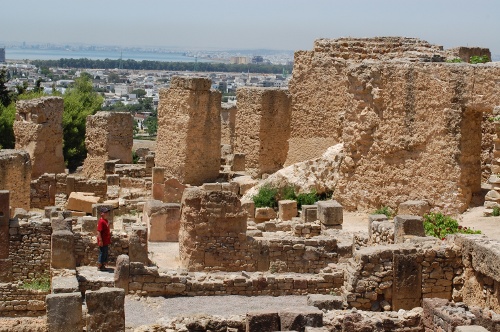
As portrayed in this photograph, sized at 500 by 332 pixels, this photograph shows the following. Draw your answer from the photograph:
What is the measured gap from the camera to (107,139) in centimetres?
3006

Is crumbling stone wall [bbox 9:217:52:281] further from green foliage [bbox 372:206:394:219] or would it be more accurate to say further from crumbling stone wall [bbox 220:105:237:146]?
crumbling stone wall [bbox 220:105:237:146]

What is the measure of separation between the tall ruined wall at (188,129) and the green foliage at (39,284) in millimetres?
9826

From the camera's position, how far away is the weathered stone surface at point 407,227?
45.4ft

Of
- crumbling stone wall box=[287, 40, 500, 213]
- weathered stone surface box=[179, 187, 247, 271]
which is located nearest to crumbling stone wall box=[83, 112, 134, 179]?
crumbling stone wall box=[287, 40, 500, 213]

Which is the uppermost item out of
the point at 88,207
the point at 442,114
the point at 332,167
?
the point at 442,114

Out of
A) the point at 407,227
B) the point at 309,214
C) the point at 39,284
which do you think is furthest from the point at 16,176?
the point at 407,227

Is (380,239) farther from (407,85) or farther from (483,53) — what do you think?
(483,53)

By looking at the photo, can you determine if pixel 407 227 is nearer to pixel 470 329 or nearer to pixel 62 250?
pixel 470 329

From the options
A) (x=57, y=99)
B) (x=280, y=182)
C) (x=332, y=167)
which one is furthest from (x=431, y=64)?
(x=57, y=99)

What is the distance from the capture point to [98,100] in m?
50.8

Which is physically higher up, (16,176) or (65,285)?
(65,285)

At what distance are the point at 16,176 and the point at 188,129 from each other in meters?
5.29

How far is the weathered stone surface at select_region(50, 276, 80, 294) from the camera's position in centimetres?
1277

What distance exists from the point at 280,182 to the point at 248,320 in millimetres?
13078
